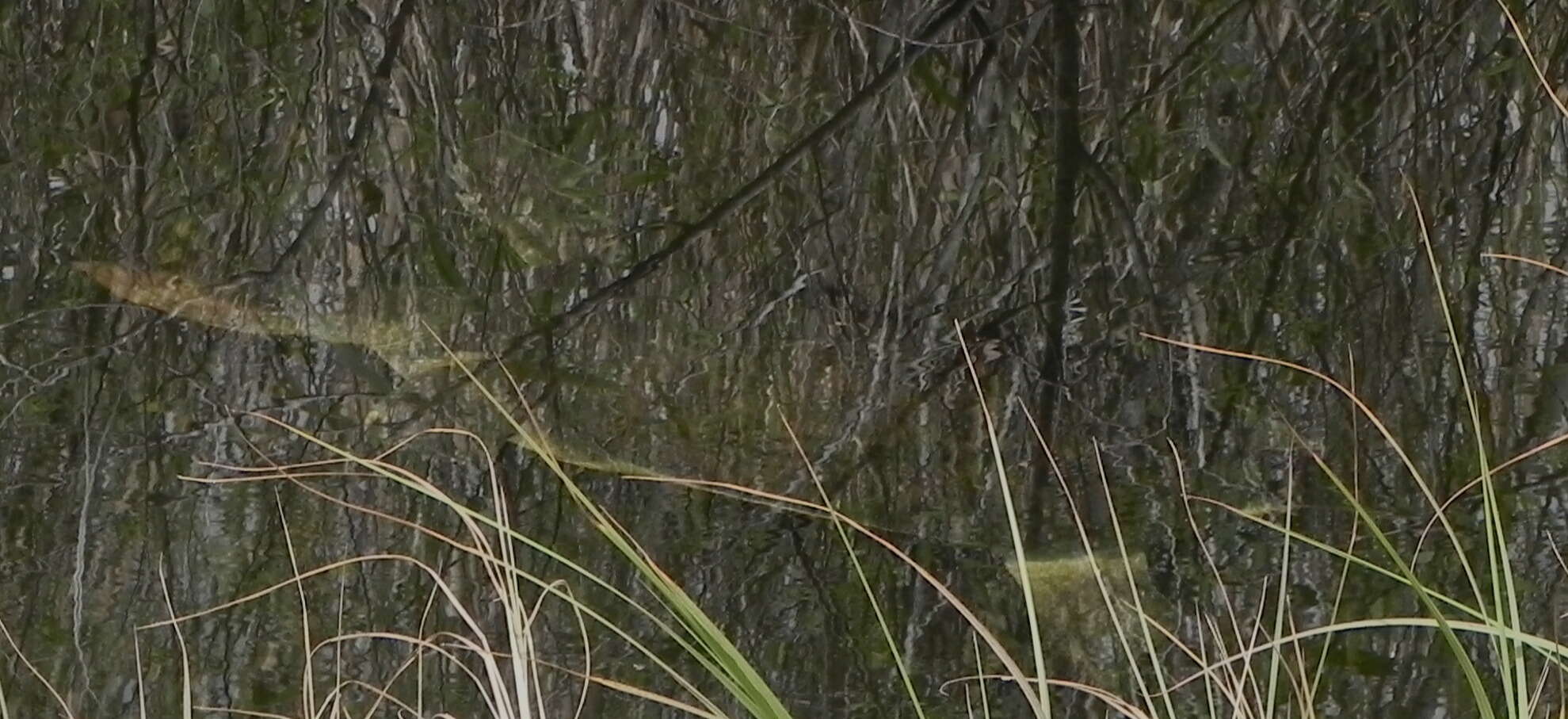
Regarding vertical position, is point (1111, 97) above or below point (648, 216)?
above

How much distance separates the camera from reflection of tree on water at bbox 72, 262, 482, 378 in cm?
163

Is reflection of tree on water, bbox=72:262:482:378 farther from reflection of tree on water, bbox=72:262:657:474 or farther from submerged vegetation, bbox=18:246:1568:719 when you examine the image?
submerged vegetation, bbox=18:246:1568:719

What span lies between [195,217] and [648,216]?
17.1 inches

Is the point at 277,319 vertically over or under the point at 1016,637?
over

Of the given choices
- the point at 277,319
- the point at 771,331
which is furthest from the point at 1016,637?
the point at 277,319

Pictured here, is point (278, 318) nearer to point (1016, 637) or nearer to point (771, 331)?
point (771, 331)

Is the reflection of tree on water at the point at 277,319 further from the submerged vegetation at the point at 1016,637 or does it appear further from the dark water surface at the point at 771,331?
the submerged vegetation at the point at 1016,637

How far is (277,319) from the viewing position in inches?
66.1

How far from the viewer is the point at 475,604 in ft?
4.33

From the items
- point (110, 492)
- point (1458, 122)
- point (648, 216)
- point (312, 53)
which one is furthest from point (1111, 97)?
point (110, 492)

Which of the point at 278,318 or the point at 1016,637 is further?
the point at 278,318

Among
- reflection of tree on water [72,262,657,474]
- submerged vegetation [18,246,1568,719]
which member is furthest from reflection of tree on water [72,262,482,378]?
submerged vegetation [18,246,1568,719]

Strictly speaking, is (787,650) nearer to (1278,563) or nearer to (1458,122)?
(1278,563)

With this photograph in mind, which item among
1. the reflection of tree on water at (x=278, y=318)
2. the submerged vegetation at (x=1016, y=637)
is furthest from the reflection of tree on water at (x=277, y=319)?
the submerged vegetation at (x=1016, y=637)
